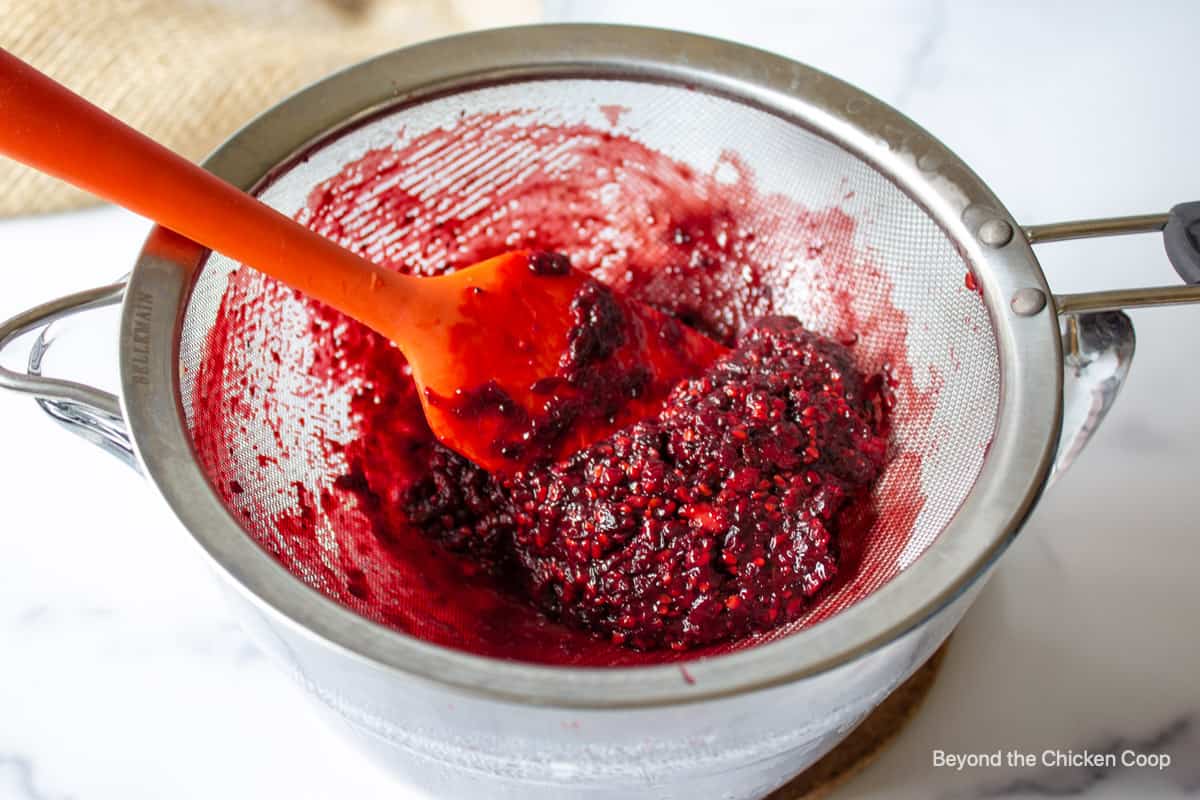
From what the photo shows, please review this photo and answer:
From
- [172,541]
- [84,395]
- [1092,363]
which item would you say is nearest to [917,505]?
[1092,363]

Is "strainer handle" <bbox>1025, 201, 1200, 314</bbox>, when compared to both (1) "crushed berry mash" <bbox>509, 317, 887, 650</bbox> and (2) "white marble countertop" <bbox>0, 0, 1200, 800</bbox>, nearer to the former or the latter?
(1) "crushed berry mash" <bbox>509, 317, 887, 650</bbox>

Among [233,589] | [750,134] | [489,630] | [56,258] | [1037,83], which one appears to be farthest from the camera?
[1037,83]

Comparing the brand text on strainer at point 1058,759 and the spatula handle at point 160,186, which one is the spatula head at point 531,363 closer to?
the spatula handle at point 160,186

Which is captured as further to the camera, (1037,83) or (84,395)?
(1037,83)

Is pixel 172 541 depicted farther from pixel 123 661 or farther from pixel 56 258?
pixel 56 258

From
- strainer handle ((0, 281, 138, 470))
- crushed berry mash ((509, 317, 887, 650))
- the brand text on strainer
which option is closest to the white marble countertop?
the brand text on strainer

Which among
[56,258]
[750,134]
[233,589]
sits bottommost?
[233,589]
